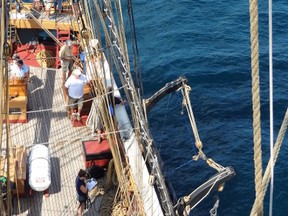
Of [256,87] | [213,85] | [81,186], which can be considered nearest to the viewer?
[256,87]

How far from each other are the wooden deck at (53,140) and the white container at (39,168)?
0.35 meters

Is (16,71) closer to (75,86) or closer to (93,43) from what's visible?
(75,86)

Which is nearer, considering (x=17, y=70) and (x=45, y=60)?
(x=17, y=70)

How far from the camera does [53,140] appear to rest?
1443 centimetres

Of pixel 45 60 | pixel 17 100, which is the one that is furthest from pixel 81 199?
pixel 45 60

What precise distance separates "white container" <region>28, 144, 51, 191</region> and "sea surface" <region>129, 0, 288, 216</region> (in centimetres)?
568

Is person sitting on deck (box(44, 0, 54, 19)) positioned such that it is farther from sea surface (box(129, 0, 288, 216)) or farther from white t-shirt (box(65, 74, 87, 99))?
white t-shirt (box(65, 74, 87, 99))

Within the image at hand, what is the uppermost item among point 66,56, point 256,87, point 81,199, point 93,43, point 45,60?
point 256,87

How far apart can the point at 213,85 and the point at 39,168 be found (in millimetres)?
12533

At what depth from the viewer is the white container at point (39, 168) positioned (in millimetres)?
12023

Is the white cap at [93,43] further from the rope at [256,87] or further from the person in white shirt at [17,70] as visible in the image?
the rope at [256,87]

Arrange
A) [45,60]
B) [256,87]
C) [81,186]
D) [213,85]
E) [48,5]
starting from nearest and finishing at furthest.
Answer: [256,87] → [81,186] → [45,60] → [48,5] → [213,85]

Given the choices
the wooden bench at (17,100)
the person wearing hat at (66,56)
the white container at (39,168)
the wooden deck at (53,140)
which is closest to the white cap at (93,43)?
the person wearing hat at (66,56)

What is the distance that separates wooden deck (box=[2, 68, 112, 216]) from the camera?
40.3ft
